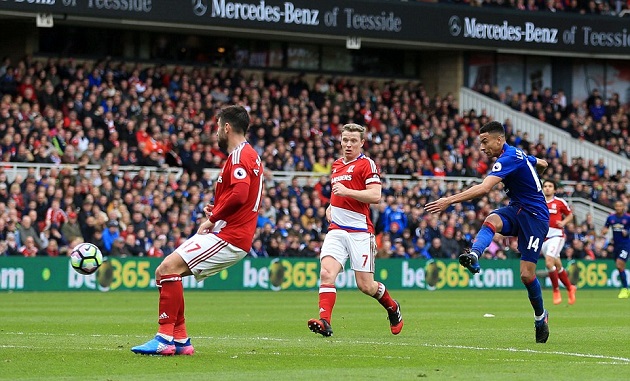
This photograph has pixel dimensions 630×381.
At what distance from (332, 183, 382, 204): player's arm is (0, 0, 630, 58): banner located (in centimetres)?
2228

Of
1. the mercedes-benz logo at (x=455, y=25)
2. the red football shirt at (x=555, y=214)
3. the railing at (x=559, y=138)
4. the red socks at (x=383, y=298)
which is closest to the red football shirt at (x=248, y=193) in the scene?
the red socks at (x=383, y=298)

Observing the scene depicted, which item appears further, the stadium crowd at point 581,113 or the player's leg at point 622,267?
the stadium crowd at point 581,113

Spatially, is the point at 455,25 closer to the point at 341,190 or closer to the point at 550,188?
the point at 550,188

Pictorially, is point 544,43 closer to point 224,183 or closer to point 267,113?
point 267,113

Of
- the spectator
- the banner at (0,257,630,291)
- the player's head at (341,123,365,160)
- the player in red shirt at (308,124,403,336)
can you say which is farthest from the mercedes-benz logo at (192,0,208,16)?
the player's head at (341,123,365,160)

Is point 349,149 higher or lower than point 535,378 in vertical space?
higher

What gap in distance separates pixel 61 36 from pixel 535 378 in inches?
1222

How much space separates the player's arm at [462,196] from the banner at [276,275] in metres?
11.8

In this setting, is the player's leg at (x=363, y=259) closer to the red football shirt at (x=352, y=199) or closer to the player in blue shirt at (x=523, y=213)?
the red football shirt at (x=352, y=199)

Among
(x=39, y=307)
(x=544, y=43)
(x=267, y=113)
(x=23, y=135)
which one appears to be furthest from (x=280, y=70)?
(x=39, y=307)

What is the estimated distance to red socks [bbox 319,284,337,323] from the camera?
13758 millimetres

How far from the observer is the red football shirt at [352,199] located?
14094 mm

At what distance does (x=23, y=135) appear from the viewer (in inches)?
1205

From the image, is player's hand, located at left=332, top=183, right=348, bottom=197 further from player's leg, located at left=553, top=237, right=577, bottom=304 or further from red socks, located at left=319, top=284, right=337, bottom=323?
player's leg, located at left=553, top=237, right=577, bottom=304
